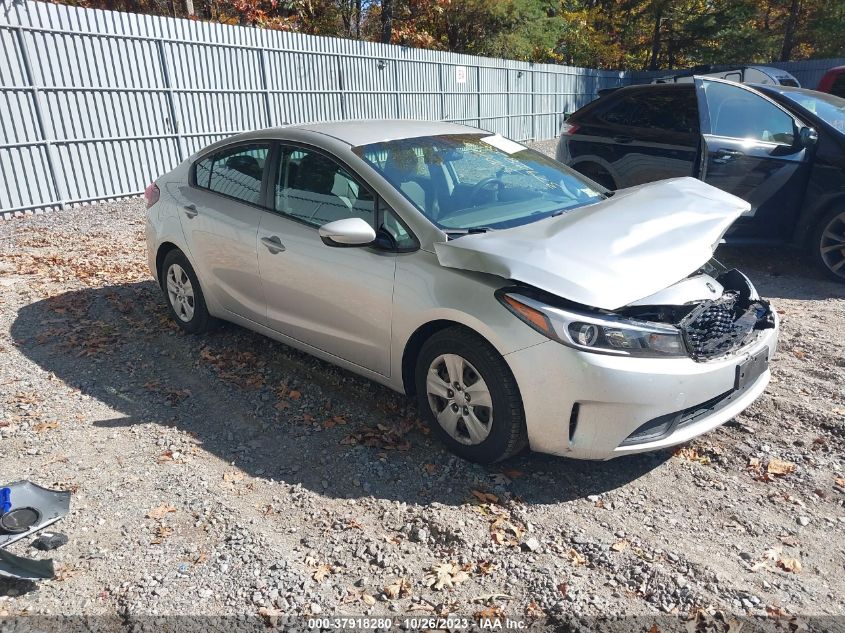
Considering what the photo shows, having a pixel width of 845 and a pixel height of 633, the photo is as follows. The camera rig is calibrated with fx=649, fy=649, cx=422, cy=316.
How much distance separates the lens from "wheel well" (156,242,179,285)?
5.24 m

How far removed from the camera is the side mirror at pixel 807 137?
6.13 meters

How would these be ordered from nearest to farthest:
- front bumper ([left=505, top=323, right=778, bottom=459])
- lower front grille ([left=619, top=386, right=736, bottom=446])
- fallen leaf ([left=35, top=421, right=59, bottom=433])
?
front bumper ([left=505, top=323, right=778, bottom=459]) → lower front grille ([left=619, top=386, right=736, bottom=446]) → fallen leaf ([left=35, top=421, right=59, bottom=433])

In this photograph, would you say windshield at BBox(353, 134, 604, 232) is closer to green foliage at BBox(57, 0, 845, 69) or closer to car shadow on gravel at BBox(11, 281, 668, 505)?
car shadow on gravel at BBox(11, 281, 668, 505)

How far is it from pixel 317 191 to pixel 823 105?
5496mm

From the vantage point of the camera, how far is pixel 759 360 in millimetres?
3355

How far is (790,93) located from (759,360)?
463cm

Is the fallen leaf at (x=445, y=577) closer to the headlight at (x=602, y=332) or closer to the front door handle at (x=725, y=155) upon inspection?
the headlight at (x=602, y=332)

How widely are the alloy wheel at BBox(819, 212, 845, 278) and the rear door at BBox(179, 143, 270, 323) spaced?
5.13 meters

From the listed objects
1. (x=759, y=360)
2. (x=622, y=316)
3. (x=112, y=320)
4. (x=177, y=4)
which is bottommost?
(x=112, y=320)

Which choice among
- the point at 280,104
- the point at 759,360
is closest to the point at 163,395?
the point at 759,360

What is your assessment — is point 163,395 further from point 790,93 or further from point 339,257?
point 790,93

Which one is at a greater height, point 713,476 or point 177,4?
point 177,4

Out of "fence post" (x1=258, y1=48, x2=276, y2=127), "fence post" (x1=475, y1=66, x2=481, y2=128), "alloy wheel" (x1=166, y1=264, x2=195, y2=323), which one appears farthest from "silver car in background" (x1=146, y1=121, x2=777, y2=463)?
"fence post" (x1=475, y1=66, x2=481, y2=128)

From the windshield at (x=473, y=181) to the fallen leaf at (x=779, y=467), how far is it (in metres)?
1.80
